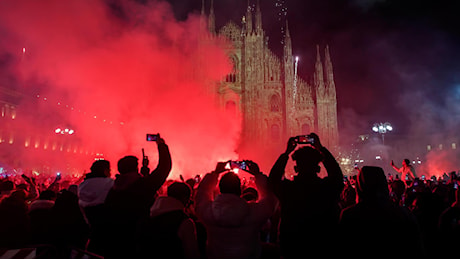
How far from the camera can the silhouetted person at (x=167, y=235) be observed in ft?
8.87

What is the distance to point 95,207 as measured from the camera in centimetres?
329

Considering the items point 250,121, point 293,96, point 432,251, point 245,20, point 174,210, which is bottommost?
point 432,251

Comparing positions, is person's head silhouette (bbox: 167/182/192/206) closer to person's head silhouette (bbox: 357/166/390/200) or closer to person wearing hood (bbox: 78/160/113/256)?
person wearing hood (bbox: 78/160/113/256)

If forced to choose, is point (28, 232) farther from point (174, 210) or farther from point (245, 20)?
point (245, 20)

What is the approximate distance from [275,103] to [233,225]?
30876 millimetres

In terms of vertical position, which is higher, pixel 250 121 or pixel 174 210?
pixel 250 121

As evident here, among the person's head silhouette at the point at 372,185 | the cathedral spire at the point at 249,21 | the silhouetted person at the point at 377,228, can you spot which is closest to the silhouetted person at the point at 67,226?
the silhouetted person at the point at 377,228

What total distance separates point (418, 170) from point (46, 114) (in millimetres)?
51693

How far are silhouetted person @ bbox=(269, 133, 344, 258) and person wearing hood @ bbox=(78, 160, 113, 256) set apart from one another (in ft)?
6.03

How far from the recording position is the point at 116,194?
3146mm

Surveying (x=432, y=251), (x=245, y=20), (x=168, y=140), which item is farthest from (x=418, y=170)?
(x=432, y=251)

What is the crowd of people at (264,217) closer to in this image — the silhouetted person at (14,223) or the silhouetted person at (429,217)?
the silhouetted person at (429,217)

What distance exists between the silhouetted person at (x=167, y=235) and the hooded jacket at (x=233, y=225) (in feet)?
0.60

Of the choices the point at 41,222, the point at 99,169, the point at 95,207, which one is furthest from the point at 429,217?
the point at 41,222
